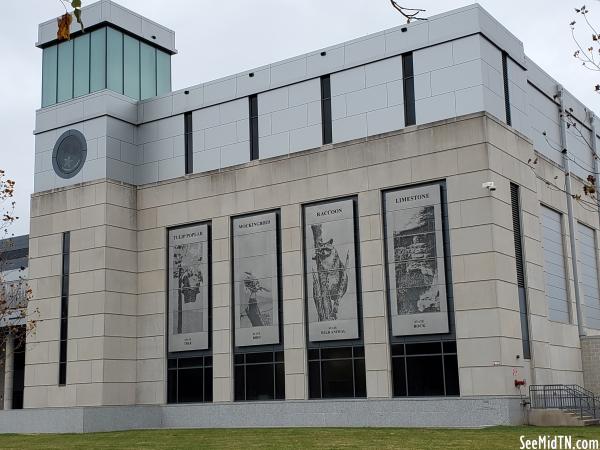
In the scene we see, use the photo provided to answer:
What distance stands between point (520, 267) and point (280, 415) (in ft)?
47.3

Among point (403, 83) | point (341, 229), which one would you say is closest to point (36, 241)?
point (341, 229)

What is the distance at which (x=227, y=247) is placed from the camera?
4588cm

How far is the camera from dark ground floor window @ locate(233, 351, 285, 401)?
4284 cm

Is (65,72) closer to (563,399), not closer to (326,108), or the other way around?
(326,108)

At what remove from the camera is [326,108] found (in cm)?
4403

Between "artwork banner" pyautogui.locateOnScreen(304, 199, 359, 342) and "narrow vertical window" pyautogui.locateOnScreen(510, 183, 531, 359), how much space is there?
8101 millimetres

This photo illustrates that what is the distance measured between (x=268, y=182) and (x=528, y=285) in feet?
49.2

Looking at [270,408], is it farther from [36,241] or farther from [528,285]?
[36,241]

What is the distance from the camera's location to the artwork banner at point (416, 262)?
1519 inches

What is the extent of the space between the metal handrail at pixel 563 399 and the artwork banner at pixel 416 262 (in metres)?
5.38

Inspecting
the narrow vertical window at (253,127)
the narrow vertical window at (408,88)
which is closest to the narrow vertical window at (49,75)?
the narrow vertical window at (253,127)

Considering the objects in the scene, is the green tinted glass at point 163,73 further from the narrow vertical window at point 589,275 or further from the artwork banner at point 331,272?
the narrow vertical window at point 589,275

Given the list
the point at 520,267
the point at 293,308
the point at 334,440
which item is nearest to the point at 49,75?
the point at 293,308

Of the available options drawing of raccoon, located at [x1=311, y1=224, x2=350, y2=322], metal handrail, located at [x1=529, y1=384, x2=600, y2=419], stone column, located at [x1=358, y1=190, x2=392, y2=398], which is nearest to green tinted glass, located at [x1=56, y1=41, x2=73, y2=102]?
drawing of raccoon, located at [x1=311, y1=224, x2=350, y2=322]
